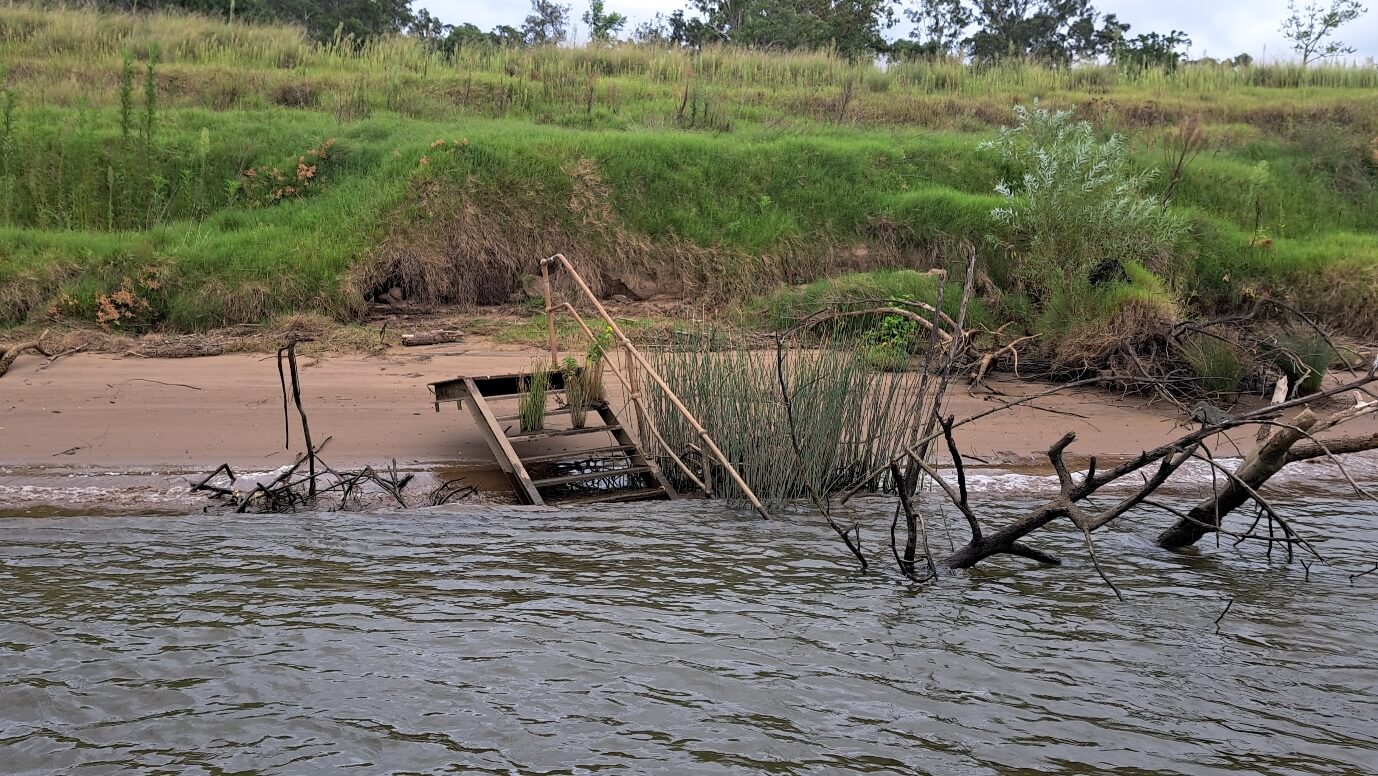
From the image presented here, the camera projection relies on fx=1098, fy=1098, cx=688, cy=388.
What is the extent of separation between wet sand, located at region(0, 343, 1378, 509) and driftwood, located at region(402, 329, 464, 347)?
0.86 feet

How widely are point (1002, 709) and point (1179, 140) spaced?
14445 millimetres

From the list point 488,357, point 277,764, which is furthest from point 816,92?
point 277,764

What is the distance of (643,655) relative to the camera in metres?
4.99

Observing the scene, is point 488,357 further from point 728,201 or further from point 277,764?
point 277,764

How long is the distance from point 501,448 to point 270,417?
2177 millimetres

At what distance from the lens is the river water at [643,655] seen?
420 centimetres

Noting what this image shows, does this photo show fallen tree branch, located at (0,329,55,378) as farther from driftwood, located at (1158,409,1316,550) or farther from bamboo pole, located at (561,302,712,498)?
driftwood, located at (1158,409,1316,550)

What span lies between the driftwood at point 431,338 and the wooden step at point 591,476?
354cm

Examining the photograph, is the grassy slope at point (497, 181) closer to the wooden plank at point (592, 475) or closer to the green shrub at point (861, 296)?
the green shrub at point (861, 296)

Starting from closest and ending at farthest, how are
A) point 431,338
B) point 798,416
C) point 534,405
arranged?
point 798,416 < point 534,405 < point 431,338

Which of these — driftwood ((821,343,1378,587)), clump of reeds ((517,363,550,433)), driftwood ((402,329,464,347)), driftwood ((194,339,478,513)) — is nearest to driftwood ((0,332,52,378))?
driftwood ((194,339,478,513))

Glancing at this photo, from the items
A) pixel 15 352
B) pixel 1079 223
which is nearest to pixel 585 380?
pixel 15 352

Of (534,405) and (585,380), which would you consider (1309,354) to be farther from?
(534,405)

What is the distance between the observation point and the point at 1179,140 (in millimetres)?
16594
